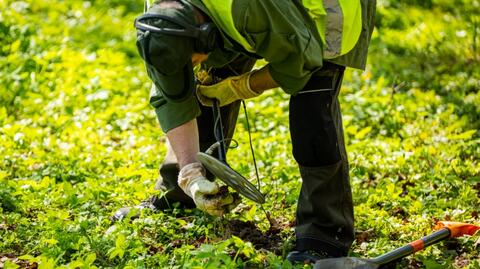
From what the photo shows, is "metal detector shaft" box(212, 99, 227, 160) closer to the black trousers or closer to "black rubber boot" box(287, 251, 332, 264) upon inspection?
the black trousers

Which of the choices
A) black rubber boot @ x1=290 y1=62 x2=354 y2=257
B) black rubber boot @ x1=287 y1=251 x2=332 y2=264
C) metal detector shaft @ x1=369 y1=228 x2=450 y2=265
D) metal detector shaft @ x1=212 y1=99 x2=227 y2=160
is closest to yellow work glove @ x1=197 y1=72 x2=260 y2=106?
metal detector shaft @ x1=212 y1=99 x2=227 y2=160

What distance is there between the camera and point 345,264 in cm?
335

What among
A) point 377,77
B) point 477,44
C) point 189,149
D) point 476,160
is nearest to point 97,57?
point 377,77

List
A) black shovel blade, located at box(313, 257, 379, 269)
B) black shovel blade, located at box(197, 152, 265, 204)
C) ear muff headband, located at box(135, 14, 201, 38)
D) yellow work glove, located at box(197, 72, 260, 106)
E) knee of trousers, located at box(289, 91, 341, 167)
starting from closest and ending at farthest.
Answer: ear muff headband, located at box(135, 14, 201, 38) → black shovel blade, located at box(197, 152, 265, 204) → black shovel blade, located at box(313, 257, 379, 269) → knee of trousers, located at box(289, 91, 341, 167) → yellow work glove, located at box(197, 72, 260, 106)

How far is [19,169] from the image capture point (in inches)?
190

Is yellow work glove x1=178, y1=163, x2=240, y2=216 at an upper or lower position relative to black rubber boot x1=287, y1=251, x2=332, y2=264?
upper

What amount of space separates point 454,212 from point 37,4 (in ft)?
17.6

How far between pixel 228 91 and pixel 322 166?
503 mm

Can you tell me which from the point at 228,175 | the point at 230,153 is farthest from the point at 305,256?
the point at 230,153

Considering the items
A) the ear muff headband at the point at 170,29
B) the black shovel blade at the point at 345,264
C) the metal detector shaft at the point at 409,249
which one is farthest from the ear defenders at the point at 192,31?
the metal detector shaft at the point at 409,249

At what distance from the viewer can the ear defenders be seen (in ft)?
10.0

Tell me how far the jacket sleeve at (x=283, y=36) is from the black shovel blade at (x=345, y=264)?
694 mm

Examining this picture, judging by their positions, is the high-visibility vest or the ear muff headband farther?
the high-visibility vest

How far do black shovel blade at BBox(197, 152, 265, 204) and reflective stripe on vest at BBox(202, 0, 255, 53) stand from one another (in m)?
0.43
